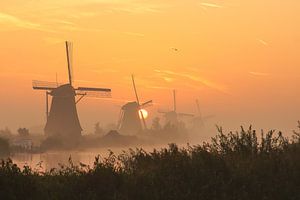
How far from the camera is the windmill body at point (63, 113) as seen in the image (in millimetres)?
95688

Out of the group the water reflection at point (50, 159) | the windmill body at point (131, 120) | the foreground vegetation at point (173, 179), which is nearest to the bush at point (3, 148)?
the water reflection at point (50, 159)

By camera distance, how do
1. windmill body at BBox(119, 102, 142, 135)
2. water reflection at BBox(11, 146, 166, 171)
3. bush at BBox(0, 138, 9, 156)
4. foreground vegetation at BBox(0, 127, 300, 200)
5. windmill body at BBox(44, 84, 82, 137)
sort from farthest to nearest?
windmill body at BBox(119, 102, 142, 135) < windmill body at BBox(44, 84, 82, 137) < bush at BBox(0, 138, 9, 156) < water reflection at BBox(11, 146, 166, 171) < foreground vegetation at BBox(0, 127, 300, 200)

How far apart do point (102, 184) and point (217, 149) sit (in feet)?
15.1

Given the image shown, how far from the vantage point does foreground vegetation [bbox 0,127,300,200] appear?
12414mm

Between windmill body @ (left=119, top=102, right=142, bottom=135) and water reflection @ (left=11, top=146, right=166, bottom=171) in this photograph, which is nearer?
water reflection @ (left=11, top=146, right=166, bottom=171)

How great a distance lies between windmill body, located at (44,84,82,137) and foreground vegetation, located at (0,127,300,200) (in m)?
81.9

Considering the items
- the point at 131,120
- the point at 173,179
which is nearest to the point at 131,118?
Answer: the point at 131,120

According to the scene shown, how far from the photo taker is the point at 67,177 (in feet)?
44.5

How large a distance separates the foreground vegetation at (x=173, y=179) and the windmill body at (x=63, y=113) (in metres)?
81.9

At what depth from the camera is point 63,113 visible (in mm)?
96812

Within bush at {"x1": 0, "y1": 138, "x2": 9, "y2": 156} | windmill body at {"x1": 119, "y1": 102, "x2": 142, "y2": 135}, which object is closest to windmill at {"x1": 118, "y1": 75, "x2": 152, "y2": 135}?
windmill body at {"x1": 119, "y1": 102, "x2": 142, "y2": 135}

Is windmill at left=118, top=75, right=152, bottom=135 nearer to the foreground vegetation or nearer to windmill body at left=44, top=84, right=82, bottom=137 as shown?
windmill body at left=44, top=84, right=82, bottom=137

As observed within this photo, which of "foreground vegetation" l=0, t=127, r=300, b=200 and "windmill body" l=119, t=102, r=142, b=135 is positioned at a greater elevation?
"windmill body" l=119, t=102, r=142, b=135

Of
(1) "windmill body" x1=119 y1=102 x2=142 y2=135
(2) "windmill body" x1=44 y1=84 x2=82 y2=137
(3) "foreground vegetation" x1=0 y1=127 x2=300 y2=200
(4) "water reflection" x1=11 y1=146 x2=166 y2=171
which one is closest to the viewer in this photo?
(3) "foreground vegetation" x1=0 y1=127 x2=300 y2=200
